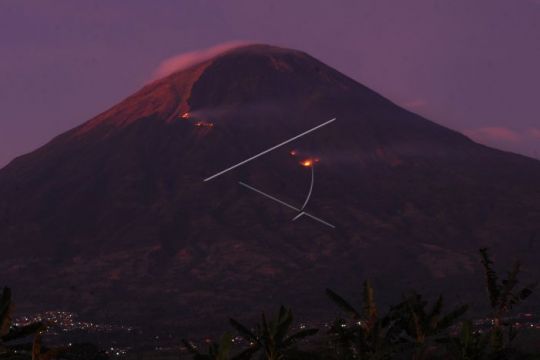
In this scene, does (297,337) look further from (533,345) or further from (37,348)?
(533,345)

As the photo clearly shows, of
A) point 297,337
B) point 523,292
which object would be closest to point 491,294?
point 523,292

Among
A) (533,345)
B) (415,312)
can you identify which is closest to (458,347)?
(415,312)

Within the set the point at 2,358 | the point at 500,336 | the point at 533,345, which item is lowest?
the point at 533,345

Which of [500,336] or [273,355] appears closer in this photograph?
[273,355]

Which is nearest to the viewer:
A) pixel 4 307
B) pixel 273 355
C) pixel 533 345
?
pixel 4 307

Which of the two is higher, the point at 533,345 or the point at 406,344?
the point at 406,344

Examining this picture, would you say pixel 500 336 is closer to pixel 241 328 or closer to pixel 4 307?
pixel 241 328

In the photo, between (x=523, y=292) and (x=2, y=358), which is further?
(x=523, y=292)

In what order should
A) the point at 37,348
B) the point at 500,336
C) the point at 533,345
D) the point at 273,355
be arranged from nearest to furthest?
the point at 37,348 → the point at 273,355 → the point at 500,336 → the point at 533,345

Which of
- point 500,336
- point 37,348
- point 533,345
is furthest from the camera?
point 533,345
